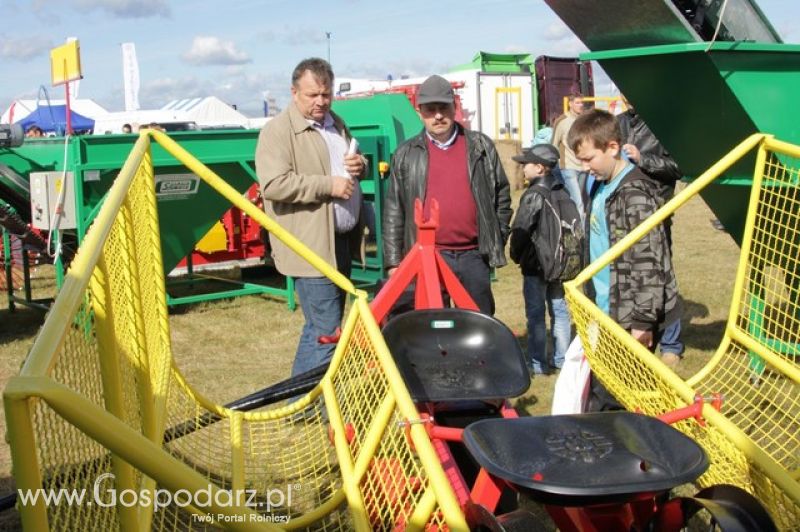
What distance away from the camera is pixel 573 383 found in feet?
12.6

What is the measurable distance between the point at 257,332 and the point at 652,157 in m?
3.99

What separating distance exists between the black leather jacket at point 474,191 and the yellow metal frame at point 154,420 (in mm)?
1274

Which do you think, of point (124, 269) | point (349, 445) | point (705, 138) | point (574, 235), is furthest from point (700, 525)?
point (574, 235)

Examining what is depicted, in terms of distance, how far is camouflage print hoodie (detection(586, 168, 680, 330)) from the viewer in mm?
3693

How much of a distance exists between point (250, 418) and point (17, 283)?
7534 millimetres

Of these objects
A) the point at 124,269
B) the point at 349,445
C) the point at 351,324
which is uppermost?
the point at 124,269

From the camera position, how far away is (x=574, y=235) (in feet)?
18.6

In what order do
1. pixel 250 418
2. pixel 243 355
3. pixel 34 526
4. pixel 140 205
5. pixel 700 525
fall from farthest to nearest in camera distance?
pixel 243 355
pixel 250 418
pixel 140 205
pixel 700 525
pixel 34 526

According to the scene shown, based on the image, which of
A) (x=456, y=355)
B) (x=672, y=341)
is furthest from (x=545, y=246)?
(x=456, y=355)

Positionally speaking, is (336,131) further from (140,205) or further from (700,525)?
(700,525)

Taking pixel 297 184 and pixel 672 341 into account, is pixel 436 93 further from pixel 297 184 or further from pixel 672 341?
pixel 672 341

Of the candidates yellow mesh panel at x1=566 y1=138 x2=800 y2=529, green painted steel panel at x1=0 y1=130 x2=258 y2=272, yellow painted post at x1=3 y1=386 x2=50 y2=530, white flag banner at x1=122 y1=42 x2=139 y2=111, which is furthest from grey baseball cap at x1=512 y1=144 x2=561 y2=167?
white flag banner at x1=122 y1=42 x2=139 y2=111

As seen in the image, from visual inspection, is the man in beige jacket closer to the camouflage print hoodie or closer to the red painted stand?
the red painted stand

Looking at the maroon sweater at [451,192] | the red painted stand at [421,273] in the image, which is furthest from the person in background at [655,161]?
the red painted stand at [421,273]
